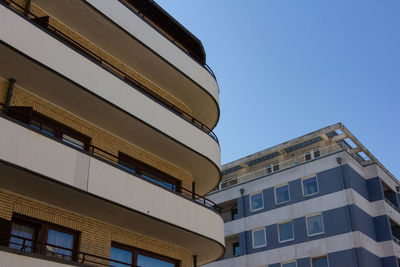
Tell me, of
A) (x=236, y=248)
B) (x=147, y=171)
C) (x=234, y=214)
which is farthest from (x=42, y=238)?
(x=234, y=214)

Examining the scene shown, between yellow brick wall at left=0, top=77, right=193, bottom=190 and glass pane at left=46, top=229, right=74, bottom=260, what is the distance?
3.61 m

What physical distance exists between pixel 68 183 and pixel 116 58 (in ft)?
25.0

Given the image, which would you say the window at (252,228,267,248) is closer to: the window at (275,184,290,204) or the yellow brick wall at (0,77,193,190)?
the window at (275,184,290,204)

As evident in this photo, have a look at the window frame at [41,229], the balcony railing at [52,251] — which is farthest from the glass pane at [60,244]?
the window frame at [41,229]

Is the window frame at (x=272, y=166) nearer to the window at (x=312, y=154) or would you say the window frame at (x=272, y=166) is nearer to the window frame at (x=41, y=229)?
the window at (x=312, y=154)

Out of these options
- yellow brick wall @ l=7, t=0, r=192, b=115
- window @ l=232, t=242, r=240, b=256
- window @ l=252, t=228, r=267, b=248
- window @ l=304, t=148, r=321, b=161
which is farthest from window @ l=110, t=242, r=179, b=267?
window @ l=304, t=148, r=321, b=161

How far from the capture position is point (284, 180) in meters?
39.8

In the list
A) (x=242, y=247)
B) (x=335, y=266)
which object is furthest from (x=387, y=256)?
(x=242, y=247)

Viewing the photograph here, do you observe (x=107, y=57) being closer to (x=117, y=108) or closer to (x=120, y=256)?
(x=117, y=108)

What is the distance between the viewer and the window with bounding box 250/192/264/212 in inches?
1601

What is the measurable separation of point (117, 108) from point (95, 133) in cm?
147

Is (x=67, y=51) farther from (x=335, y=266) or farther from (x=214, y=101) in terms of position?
(x=335, y=266)

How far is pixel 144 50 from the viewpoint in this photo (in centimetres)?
2031

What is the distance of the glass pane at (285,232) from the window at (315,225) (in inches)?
63.9
